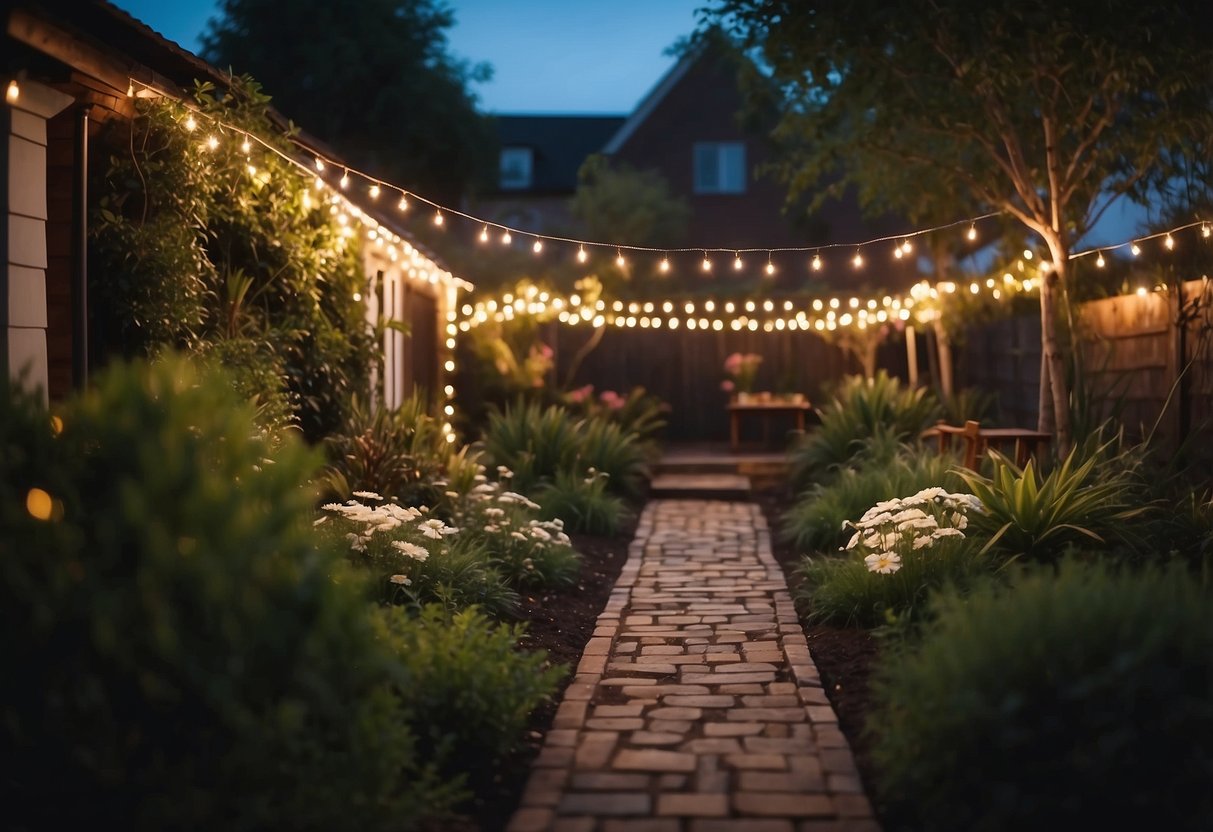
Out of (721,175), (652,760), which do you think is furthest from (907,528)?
(721,175)

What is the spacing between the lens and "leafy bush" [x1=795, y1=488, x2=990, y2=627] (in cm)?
543

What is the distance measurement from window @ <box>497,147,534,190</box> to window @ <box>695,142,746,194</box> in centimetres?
503

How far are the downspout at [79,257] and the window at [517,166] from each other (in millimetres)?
22920

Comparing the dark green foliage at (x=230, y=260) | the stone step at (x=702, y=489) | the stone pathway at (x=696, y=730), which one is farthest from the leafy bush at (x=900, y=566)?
the stone step at (x=702, y=489)

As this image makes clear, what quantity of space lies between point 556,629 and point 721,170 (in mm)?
20399

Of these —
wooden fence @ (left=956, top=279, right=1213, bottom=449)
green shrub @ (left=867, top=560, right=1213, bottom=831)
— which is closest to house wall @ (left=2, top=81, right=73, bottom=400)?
green shrub @ (left=867, top=560, right=1213, bottom=831)

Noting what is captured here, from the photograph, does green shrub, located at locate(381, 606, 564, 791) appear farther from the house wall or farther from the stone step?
the stone step

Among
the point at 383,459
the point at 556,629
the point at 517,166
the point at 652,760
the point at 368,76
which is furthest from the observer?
the point at 517,166

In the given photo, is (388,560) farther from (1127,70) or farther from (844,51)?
(1127,70)

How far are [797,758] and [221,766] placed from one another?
192 cm

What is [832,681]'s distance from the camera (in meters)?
4.83

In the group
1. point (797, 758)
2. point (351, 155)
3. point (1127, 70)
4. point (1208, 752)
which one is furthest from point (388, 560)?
point (351, 155)

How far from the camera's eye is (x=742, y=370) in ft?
51.0

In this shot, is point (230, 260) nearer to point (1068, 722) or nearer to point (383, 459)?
point (383, 459)
